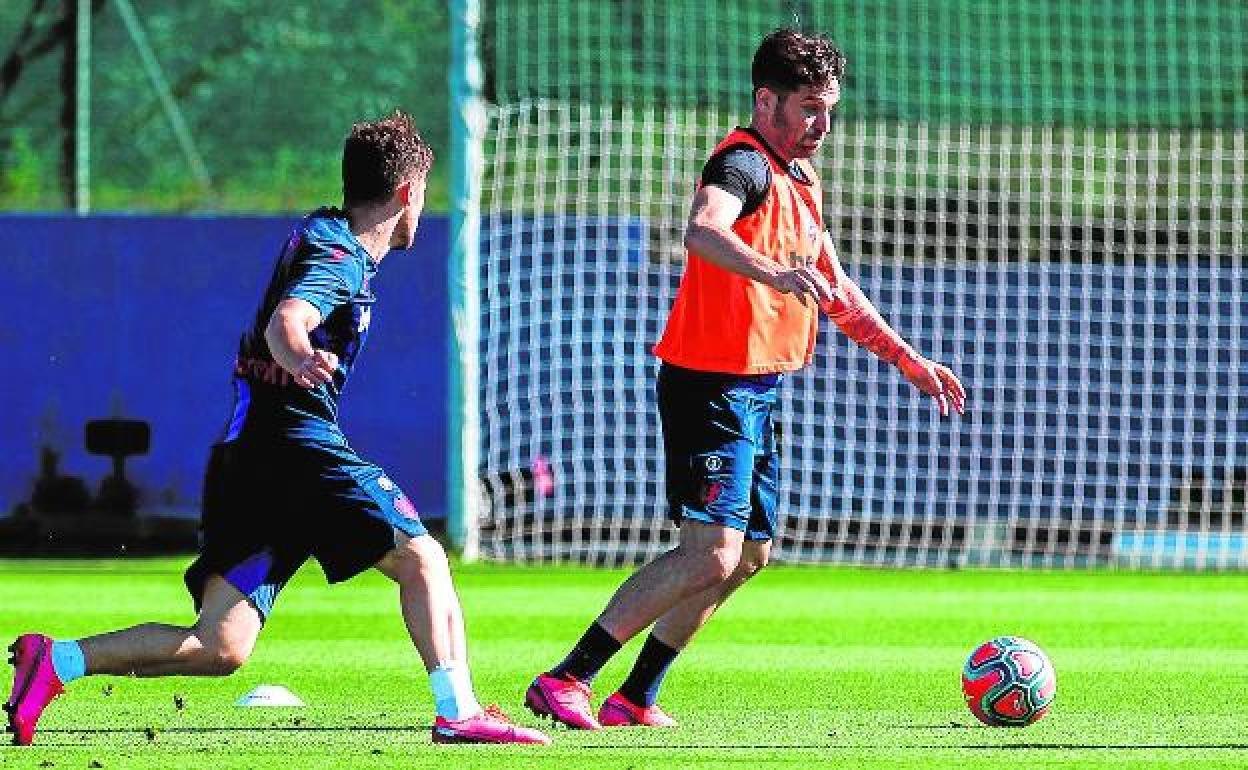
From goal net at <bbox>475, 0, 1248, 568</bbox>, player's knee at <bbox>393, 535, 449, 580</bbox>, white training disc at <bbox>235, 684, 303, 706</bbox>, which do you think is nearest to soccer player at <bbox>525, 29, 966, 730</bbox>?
player's knee at <bbox>393, 535, 449, 580</bbox>

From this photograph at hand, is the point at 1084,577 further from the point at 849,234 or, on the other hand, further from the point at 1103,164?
the point at 1103,164

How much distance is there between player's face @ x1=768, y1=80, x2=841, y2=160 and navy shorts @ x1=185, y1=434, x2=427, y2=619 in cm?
164

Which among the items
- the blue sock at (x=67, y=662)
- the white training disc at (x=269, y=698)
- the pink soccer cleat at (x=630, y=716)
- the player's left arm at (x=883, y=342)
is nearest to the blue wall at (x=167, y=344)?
the white training disc at (x=269, y=698)

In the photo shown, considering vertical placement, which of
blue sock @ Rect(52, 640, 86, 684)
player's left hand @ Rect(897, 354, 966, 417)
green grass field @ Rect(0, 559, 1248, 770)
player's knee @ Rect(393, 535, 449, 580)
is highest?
player's left hand @ Rect(897, 354, 966, 417)

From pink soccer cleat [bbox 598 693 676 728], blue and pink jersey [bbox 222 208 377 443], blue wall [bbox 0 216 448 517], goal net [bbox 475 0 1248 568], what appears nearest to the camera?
blue and pink jersey [bbox 222 208 377 443]

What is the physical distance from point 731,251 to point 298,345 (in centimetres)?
130

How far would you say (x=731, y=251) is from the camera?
730cm

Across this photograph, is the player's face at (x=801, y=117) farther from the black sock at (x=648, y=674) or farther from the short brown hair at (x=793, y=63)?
the black sock at (x=648, y=674)

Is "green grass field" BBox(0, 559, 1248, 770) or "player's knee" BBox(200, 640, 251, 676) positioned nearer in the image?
"green grass field" BBox(0, 559, 1248, 770)

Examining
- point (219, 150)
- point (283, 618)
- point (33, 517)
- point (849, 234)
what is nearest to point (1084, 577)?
point (849, 234)

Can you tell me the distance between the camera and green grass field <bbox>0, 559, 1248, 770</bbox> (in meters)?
7.09

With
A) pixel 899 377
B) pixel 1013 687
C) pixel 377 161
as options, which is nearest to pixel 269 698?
pixel 377 161

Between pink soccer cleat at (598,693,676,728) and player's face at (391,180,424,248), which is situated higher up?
player's face at (391,180,424,248)

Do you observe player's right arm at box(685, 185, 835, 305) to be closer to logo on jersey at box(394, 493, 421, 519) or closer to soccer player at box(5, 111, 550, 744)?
soccer player at box(5, 111, 550, 744)
